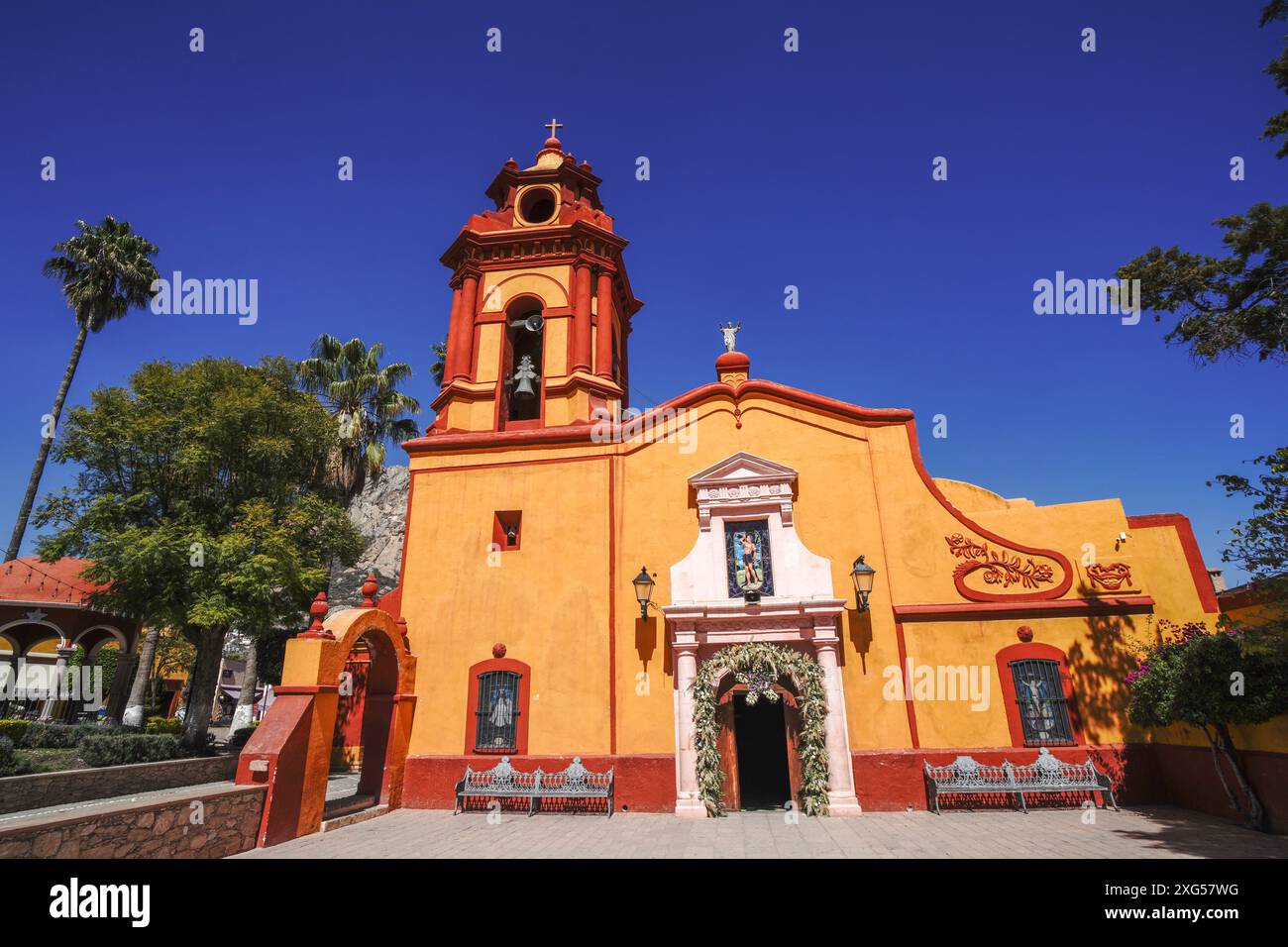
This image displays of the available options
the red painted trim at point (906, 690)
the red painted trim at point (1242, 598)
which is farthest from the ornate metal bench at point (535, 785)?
the red painted trim at point (1242, 598)

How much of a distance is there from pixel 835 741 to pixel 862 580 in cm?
301

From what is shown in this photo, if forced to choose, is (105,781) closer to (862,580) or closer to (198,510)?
(198,510)

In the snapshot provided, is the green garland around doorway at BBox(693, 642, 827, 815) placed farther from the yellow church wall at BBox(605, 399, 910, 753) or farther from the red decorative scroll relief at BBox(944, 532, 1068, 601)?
the red decorative scroll relief at BBox(944, 532, 1068, 601)

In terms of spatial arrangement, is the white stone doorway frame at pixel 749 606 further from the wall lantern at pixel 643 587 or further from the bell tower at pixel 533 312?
the bell tower at pixel 533 312

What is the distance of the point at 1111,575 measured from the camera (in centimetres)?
1203

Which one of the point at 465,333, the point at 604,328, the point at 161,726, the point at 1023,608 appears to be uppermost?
the point at 604,328

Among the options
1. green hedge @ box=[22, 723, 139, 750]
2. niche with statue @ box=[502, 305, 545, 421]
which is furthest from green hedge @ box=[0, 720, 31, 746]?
niche with statue @ box=[502, 305, 545, 421]

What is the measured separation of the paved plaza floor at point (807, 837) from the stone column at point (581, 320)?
33.8 feet

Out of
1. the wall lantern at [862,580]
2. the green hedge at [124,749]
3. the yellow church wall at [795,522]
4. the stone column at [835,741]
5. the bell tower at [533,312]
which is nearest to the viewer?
the stone column at [835,741]

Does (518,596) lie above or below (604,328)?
below

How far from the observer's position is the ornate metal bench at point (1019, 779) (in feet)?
35.7

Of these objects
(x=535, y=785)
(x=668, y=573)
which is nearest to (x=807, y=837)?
(x=535, y=785)

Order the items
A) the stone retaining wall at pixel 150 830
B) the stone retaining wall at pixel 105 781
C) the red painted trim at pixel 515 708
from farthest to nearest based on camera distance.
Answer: the stone retaining wall at pixel 105 781 → the red painted trim at pixel 515 708 → the stone retaining wall at pixel 150 830

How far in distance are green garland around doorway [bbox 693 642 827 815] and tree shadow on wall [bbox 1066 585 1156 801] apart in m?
4.73
